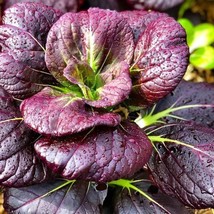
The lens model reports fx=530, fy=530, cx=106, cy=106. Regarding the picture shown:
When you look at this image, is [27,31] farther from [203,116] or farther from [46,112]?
[203,116]

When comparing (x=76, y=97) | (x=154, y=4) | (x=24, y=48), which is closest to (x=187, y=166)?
(x=76, y=97)

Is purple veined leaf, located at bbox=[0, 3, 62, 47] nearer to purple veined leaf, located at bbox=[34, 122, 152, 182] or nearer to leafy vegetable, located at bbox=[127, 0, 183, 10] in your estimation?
purple veined leaf, located at bbox=[34, 122, 152, 182]

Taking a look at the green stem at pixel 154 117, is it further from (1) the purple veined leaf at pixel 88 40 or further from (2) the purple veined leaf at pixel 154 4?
(2) the purple veined leaf at pixel 154 4

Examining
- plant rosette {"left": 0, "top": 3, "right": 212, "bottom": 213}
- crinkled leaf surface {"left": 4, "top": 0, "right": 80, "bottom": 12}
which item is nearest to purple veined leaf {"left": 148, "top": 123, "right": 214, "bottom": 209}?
plant rosette {"left": 0, "top": 3, "right": 212, "bottom": 213}

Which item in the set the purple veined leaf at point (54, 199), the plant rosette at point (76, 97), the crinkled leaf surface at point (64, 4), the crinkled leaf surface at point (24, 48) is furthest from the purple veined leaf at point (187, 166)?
the crinkled leaf surface at point (64, 4)

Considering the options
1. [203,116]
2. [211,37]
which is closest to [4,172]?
[203,116]

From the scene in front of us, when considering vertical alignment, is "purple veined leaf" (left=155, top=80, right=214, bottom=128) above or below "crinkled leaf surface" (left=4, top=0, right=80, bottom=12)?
below
